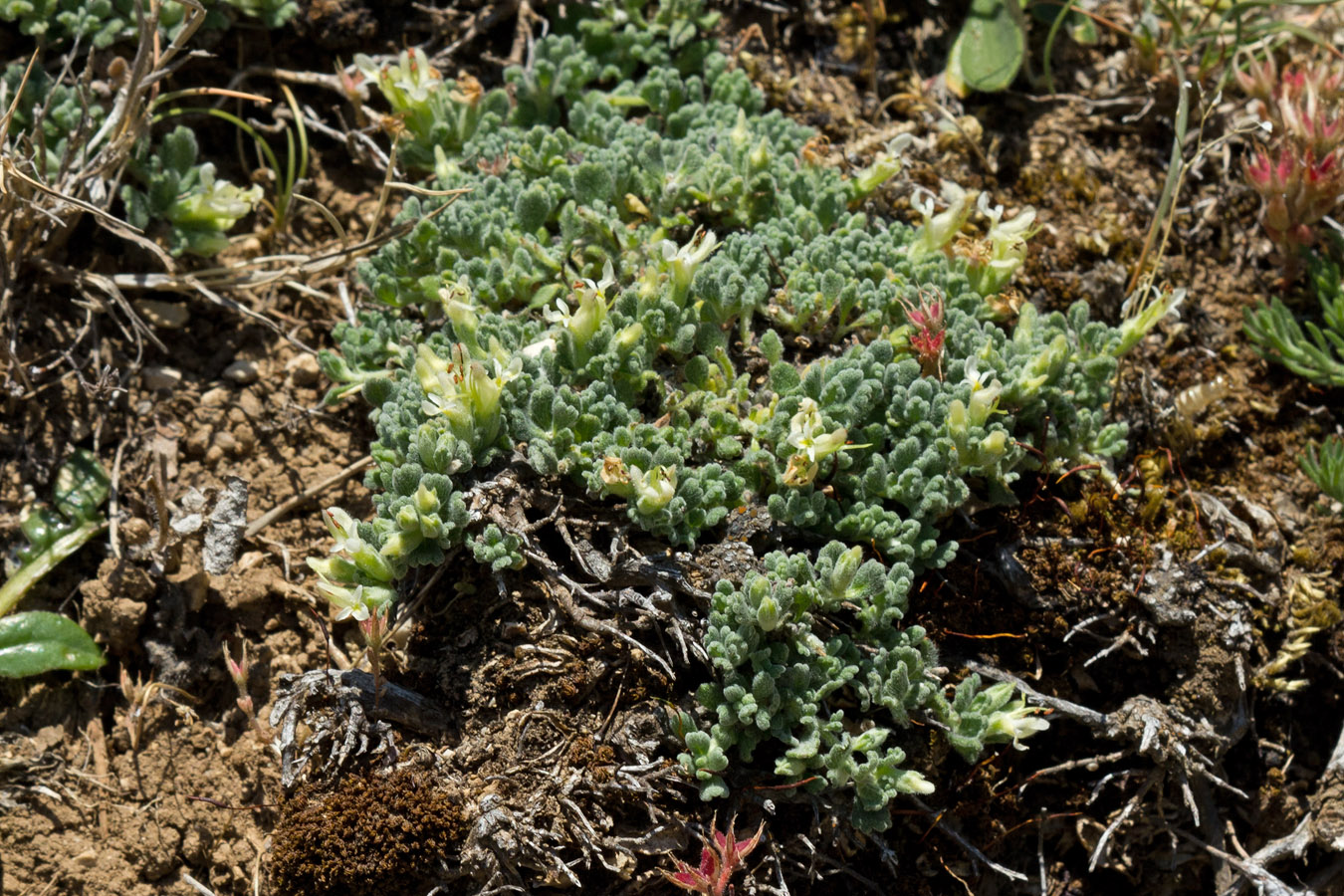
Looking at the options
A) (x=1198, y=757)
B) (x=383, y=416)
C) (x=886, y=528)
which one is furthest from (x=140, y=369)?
(x=1198, y=757)

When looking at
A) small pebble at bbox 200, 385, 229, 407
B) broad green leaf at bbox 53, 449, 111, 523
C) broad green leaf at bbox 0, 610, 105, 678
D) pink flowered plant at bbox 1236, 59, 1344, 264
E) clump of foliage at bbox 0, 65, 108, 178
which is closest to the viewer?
broad green leaf at bbox 0, 610, 105, 678

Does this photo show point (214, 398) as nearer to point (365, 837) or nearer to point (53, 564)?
point (53, 564)

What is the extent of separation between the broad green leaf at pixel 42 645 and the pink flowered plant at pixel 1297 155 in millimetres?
4118

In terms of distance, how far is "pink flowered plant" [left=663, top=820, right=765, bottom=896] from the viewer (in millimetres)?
2600

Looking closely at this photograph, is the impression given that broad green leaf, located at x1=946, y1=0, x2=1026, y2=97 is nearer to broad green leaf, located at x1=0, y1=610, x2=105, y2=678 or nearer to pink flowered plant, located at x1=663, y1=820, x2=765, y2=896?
pink flowered plant, located at x1=663, y1=820, x2=765, y2=896

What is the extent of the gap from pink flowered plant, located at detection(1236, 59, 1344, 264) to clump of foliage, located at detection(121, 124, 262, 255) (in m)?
3.53

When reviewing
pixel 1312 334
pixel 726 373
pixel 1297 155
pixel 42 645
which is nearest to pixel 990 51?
pixel 1297 155

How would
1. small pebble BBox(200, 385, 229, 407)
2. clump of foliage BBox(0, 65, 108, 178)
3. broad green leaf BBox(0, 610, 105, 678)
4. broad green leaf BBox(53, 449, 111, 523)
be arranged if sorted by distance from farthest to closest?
1. small pebble BBox(200, 385, 229, 407)
2. clump of foliage BBox(0, 65, 108, 178)
3. broad green leaf BBox(53, 449, 111, 523)
4. broad green leaf BBox(0, 610, 105, 678)

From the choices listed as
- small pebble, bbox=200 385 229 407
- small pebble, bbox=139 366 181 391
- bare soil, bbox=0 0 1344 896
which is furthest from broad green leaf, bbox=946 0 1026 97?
small pebble, bbox=139 366 181 391

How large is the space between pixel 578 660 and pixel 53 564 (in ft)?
5.38

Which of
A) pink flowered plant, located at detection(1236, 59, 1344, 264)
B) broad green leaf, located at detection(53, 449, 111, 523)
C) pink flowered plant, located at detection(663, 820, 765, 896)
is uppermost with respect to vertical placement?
pink flowered plant, located at detection(1236, 59, 1344, 264)

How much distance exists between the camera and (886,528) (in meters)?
2.96

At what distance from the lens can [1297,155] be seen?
3.74 metres

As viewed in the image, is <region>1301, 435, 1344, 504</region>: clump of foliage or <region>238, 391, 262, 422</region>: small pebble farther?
<region>238, 391, 262, 422</region>: small pebble
